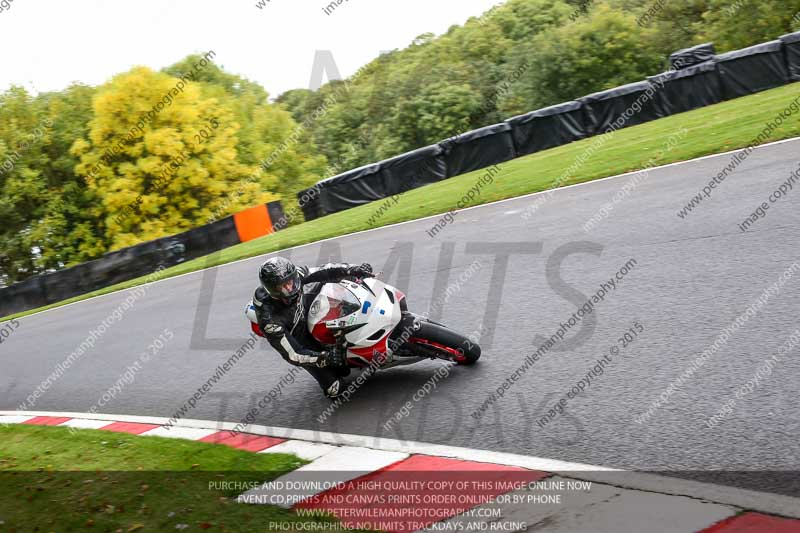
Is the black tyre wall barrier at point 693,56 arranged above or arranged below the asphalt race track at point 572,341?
above

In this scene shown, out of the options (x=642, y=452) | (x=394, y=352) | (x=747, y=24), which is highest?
(x=747, y=24)

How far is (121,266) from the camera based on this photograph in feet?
73.8

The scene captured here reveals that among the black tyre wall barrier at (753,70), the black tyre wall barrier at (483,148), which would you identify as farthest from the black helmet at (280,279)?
the black tyre wall barrier at (753,70)

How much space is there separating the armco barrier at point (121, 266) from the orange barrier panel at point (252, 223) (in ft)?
0.10

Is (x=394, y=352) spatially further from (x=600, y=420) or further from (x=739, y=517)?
(x=739, y=517)

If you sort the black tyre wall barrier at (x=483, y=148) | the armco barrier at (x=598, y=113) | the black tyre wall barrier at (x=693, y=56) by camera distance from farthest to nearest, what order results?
the black tyre wall barrier at (x=483, y=148) < the black tyre wall barrier at (x=693, y=56) < the armco barrier at (x=598, y=113)

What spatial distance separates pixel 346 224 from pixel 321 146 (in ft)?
147

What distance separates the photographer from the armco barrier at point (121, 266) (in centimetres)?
2255

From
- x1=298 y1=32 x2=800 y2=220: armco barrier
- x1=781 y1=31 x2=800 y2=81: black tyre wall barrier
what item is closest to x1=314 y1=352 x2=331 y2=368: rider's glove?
x1=298 y1=32 x2=800 y2=220: armco barrier

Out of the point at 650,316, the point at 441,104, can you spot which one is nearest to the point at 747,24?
the point at 441,104

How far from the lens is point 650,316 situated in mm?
7203

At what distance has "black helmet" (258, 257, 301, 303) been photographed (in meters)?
6.79

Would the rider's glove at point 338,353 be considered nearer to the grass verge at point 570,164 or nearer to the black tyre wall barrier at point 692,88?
the grass verge at point 570,164

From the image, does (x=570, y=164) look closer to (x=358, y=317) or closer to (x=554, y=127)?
(x=554, y=127)
